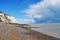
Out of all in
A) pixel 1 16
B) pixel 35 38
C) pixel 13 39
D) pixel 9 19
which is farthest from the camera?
pixel 9 19

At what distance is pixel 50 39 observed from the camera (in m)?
26.3

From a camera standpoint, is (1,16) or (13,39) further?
(1,16)

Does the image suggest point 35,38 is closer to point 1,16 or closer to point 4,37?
point 4,37

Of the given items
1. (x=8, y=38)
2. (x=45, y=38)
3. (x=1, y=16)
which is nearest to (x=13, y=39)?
(x=8, y=38)

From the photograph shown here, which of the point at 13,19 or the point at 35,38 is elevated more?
the point at 13,19

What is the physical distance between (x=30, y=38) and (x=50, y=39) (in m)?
2.72

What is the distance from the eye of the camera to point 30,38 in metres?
26.3

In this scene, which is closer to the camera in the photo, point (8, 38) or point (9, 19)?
point (8, 38)

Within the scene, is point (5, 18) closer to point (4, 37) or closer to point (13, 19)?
point (13, 19)

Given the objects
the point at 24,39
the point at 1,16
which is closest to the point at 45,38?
the point at 24,39

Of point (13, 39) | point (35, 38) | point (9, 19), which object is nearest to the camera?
point (13, 39)

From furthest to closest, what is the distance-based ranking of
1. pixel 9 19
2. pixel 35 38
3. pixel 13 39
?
pixel 9 19 < pixel 35 38 < pixel 13 39

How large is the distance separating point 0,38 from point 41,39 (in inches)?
215

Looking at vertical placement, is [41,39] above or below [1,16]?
below
